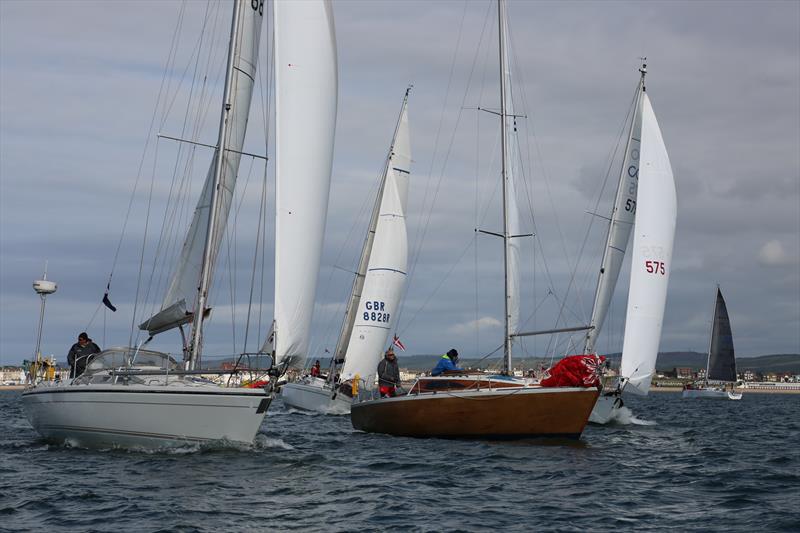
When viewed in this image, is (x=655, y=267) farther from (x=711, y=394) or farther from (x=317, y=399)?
(x=711, y=394)

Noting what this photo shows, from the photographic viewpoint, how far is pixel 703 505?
15344mm

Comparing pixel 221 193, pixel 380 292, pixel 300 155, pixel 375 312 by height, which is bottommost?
pixel 375 312

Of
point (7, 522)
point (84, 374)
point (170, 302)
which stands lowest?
point (7, 522)

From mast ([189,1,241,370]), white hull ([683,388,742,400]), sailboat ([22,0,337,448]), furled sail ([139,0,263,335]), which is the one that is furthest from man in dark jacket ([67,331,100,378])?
white hull ([683,388,742,400])

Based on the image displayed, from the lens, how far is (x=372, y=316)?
38.6m

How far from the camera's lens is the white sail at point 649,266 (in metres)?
32.0

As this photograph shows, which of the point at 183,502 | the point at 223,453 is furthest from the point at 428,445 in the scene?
the point at 183,502

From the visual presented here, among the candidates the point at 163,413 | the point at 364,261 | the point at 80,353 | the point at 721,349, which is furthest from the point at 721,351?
the point at 163,413

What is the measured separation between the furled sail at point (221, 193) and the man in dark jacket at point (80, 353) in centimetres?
175

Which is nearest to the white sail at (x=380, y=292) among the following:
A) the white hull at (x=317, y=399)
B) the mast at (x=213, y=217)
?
the white hull at (x=317, y=399)

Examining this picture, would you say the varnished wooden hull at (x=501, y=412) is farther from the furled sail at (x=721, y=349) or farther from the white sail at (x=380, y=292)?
the furled sail at (x=721, y=349)

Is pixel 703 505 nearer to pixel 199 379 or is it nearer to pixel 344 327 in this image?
pixel 199 379

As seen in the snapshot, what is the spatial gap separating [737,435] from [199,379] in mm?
18500

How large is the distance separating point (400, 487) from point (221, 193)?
7916mm
